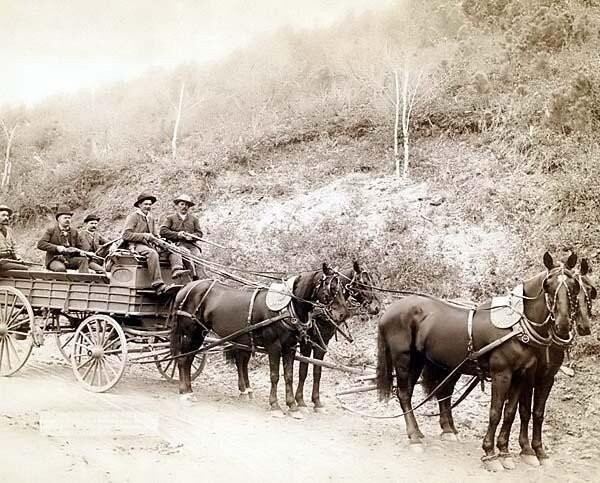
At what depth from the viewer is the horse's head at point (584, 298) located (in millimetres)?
4875

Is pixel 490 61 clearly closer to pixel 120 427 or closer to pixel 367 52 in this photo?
pixel 367 52

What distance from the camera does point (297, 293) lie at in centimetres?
729

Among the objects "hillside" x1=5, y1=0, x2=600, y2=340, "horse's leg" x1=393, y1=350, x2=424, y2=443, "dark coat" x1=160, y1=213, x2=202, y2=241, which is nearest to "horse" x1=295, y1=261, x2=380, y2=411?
"horse's leg" x1=393, y1=350, x2=424, y2=443

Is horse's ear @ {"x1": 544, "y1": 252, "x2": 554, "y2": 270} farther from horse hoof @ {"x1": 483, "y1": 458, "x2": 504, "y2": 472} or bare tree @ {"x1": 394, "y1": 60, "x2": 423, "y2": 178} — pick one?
bare tree @ {"x1": 394, "y1": 60, "x2": 423, "y2": 178}

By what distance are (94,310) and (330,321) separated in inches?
134

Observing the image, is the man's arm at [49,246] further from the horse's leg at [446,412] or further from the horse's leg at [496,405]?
the horse's leg at [496,405]

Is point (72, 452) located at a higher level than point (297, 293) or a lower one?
lower

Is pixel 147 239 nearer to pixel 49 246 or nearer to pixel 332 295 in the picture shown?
pixel 49 246

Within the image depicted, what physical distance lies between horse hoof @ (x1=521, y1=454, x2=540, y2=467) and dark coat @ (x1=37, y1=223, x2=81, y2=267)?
683cm

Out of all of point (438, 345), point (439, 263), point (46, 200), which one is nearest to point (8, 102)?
point (438, 345)

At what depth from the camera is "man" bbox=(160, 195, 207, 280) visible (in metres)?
9.09

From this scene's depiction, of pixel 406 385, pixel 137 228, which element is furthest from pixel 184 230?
pixel 406 385

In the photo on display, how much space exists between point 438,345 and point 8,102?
633 centimetres

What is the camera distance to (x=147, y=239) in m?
8.54
